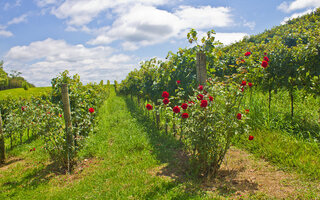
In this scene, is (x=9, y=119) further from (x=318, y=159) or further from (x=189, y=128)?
(x=318, y=159)

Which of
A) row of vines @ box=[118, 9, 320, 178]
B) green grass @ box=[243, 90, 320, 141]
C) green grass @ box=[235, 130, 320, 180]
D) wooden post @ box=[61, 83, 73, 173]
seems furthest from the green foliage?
wooden post @ box=[61, 83, 73, 173]

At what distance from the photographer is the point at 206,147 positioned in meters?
3.09

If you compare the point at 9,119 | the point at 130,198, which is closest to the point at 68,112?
the point at 130,198

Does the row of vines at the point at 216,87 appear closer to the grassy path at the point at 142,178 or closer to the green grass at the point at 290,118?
the green grass at the point at 290,118

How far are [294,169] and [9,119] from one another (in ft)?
26.6

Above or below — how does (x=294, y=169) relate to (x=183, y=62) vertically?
below

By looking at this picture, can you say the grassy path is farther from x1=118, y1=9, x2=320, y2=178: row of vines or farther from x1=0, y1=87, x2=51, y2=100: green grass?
x1=0, y1=87, x2=51, y2=100: green grass

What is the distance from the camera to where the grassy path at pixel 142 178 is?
9.53 ft

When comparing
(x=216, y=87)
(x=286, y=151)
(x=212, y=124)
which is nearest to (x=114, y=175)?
(x=212, y=124)

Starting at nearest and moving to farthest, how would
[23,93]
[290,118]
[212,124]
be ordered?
[212,124]
[290,118]
[23,93]

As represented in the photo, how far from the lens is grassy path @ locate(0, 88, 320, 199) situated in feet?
9.53

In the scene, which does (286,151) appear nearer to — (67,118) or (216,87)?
(216,87)

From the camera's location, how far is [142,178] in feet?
11.8

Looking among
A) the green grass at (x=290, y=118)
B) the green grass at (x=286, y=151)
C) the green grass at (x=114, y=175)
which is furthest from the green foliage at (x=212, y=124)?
the green grass at (x=290, y=118)
